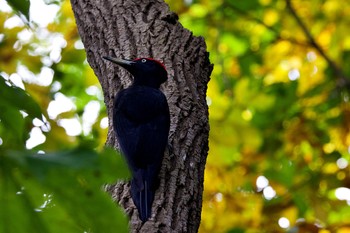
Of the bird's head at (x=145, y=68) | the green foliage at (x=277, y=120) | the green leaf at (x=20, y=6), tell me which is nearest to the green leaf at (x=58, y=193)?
the green leaf at (x=20, y=6)

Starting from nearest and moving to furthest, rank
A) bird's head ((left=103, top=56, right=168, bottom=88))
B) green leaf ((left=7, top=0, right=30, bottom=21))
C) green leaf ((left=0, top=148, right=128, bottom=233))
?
green leaf ((left=0, top=148, right=128, bottom=233)) → green leaf ((left=7, top=0, right=30, bottom=21)) → bird's head ((left=103, top=56, right=168, bottom=88))

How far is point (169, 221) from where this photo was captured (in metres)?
2.53

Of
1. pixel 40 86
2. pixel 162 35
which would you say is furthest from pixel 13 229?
pixel 40 86

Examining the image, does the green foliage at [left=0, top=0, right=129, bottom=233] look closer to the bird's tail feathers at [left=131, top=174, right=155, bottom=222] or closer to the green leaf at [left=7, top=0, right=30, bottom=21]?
the green leaf at [left=7, top=0, right=30, bottom=21]

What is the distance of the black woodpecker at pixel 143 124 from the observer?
2781mm

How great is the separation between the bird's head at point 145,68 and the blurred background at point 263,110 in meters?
0.98

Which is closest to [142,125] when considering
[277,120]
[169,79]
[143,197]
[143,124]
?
[143,124]

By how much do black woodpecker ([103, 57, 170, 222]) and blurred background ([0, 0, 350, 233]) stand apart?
1.02 m

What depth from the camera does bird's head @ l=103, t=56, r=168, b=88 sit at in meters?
3.34

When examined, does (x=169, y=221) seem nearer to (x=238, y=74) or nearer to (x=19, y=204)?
(x=19, y=204)

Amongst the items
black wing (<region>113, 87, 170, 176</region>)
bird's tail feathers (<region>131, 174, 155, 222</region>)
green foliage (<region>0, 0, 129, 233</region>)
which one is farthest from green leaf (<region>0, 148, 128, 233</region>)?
black wing (<region>113, 87, 170, 176</region>)

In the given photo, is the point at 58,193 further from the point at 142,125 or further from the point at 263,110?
the point at 263,110

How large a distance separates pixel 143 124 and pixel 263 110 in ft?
8.95

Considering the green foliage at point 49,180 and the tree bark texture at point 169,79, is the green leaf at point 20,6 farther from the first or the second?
the tree bark texture at point 169,79
